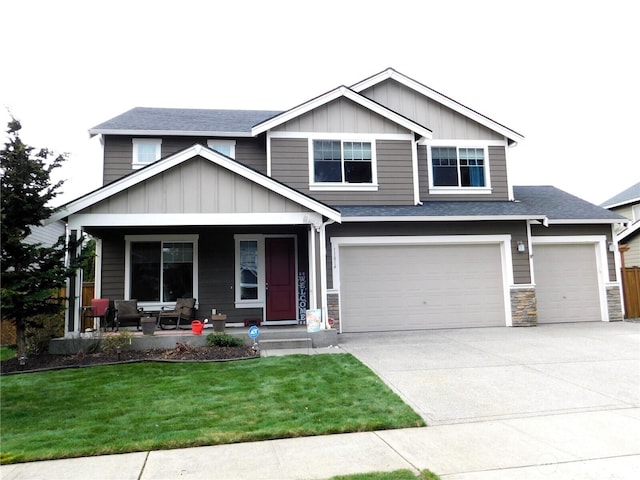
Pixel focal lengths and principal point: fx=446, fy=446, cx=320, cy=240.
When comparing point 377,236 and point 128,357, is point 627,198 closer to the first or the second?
point 377,236

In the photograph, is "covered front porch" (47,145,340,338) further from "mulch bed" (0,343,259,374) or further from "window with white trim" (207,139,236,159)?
"window with white trim" (207,139,236,159)

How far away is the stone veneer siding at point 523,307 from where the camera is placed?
1255 centimetres

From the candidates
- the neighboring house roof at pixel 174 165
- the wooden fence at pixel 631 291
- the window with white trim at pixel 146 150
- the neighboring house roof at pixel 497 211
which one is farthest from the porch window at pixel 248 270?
the wooden fence at pixel 631 291

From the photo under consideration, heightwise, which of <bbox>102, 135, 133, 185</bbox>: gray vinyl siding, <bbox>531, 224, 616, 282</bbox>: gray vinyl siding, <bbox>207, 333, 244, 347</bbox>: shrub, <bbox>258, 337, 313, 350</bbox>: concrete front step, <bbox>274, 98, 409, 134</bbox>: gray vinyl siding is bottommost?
<bbox>258, 337, 313, 350</bbox>: concrete front step

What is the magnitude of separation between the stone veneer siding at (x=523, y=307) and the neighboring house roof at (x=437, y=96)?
4811 mm

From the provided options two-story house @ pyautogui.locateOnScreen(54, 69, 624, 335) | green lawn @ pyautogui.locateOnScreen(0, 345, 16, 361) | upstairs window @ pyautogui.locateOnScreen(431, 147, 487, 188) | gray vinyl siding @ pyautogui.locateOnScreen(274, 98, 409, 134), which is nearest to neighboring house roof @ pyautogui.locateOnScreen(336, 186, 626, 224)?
two-story house @ pyautogui.locateOnScreen(54, 69, 624, 335)

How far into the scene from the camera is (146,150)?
512 inches

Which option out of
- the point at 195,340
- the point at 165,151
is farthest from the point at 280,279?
the point at 165,151

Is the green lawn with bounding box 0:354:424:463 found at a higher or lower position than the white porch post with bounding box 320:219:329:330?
lower

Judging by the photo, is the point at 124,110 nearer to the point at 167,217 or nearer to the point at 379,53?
the point at 167,217

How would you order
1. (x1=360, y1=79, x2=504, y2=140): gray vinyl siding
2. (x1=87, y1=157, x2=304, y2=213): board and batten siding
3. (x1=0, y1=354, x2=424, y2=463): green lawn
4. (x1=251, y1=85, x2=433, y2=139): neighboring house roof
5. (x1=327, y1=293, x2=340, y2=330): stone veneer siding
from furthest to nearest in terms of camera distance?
(x1=360, y1=79, x2=504, y2=140): gray vinyl siding → (x1=251, y1=85, x2=433, y2=139): neighboring house roof → (x1=327, y1=293, x2=340, y2=330): stone veneer siding → (x1=87, y1=157, x2=304, y2=213): board and batten siding → (x1=0, y1=354, x2=424, y2=463): green lawn

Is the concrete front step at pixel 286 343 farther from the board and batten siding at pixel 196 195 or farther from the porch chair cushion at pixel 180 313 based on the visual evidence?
the board and batten siding at pixel 196 195

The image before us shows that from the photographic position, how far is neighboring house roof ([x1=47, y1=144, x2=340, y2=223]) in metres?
9.07

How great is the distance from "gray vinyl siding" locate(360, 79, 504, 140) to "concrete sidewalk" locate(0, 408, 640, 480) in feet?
34.4
